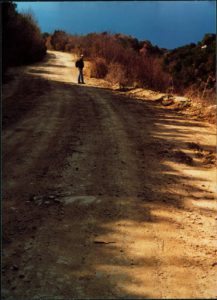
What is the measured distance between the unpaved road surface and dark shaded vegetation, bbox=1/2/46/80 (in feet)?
48.5

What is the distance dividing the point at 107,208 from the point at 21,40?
2722 centimetres

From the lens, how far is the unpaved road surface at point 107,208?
498 cm

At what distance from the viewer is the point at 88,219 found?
641 centimetres

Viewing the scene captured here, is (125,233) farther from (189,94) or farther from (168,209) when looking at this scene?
(189,94)

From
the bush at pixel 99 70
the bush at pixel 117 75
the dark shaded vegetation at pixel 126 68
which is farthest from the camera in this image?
the bush at pixel 99 70

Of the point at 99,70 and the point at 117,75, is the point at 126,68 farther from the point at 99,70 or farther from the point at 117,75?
the point at 99,70

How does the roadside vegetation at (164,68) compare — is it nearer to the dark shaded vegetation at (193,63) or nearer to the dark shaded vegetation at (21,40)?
the dark shaded vegetation at (193,63)

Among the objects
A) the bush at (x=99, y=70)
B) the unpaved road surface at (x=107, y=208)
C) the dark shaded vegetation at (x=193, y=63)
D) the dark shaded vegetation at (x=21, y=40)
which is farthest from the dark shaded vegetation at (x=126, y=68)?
the unpaved road surface at (x=107, y=208)

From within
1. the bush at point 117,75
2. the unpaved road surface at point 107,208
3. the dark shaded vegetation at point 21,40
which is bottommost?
the unpaved road surface at point 107,208

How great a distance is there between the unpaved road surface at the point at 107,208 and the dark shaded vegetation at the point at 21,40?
1479 cm

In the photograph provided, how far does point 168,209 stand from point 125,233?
115 centimetres

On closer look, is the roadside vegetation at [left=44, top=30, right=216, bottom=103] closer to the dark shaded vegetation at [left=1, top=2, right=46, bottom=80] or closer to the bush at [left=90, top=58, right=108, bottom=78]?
the bush at [left=90, top=58, right=108, bottom=78]

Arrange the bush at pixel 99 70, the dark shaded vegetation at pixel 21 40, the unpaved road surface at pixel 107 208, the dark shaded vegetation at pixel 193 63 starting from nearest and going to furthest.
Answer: the unpaved road surface at pixel 107 208, the bush at pixel 99 70, the dark shaded vegetation at pixel 193 63, the dark shaded vegetation at pixel 21 40

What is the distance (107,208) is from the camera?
680cm
